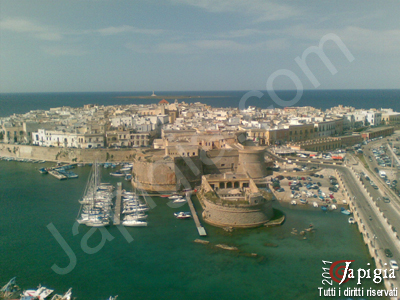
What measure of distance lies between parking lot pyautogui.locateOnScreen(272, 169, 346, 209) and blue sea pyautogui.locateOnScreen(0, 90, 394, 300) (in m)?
1.12

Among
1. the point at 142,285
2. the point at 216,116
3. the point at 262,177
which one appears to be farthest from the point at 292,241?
the point at 216,116

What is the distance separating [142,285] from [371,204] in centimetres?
1104

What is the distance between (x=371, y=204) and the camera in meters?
15.7

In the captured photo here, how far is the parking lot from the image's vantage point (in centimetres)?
1728

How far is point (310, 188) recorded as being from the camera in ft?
62.3

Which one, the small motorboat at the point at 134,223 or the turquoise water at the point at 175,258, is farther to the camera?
the small motorboat at the point at 134,223

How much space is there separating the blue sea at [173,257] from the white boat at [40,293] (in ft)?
1.39

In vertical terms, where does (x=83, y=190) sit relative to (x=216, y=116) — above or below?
below

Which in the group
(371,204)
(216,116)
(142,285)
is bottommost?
(142,285)

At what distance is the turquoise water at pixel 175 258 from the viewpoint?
1049 cm

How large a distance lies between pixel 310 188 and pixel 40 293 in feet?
46.7

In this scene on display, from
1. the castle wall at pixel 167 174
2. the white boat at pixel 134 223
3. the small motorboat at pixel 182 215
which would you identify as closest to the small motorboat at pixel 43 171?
the castle wall at pixel 167 174

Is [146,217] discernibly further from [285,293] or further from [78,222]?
[285,293]

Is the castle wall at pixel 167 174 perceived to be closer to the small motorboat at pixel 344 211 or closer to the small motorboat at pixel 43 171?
the small motorboat at pixel 344 211
